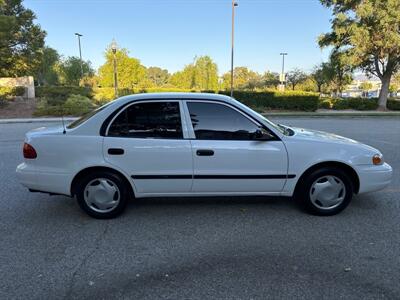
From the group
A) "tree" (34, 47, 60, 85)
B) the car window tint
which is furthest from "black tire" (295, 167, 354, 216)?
"tree" (34, 47, 60, 85)

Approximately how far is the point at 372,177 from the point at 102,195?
340 cm

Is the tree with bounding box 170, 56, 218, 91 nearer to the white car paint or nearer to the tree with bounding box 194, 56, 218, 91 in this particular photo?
the tree with bounding box 194, 56, 218, 91

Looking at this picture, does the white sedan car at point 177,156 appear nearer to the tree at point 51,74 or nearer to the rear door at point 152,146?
the rear door at point 152,146

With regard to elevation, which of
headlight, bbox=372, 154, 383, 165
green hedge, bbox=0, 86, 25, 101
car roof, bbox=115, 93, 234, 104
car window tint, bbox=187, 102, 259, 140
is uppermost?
green hedge, bbox=0, 86, 25, 101

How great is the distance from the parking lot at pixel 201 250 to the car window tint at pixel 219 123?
105cm

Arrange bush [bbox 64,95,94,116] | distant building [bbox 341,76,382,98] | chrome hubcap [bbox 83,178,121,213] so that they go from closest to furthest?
chrome hubcap [bbox 83,178,121,213] → bush [bbox 64,95,94,116] → distant building [bbox 341,76,382,98]

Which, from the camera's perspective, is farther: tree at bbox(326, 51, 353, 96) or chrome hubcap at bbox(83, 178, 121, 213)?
tree at bbox(326, 51, 353, 96)

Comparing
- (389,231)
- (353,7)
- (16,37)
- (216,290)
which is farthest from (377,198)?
(16,37)

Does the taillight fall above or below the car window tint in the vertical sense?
below

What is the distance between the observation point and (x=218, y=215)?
445cm

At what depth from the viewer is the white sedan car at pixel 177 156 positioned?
4.15m

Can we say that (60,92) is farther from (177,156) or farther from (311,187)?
(311,187)

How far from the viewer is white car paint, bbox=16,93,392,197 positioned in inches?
163

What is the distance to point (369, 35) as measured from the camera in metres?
27.1
